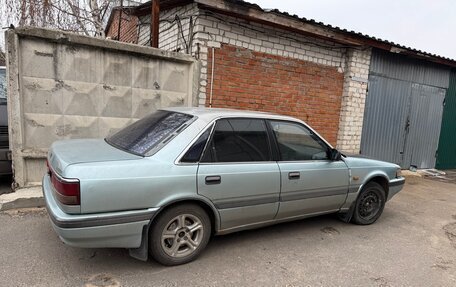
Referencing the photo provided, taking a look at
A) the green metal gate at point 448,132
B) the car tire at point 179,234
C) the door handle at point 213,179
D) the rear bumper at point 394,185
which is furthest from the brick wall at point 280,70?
the green metal gate at point 448,132

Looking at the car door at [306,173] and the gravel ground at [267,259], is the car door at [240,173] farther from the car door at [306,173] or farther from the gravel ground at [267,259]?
the gravel ground at [267,259]

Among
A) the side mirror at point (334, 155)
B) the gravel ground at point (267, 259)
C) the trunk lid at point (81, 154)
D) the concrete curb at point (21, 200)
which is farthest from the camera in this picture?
the concrete curb at point (21, 200)

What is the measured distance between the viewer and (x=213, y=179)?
3105 mm

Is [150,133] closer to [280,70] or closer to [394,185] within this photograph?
[394,185]

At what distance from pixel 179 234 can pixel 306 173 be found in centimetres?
163

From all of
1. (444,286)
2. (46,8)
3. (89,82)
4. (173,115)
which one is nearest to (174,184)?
(173,115)

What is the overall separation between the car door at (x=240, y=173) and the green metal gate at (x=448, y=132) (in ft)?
30.3

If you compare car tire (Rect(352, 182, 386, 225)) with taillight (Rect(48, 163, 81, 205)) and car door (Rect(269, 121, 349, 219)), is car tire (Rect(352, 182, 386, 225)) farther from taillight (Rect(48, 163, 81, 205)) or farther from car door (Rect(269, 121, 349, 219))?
taillight (Rect(48, 163, 81, 205))

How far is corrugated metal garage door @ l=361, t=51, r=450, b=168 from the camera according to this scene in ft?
28.2

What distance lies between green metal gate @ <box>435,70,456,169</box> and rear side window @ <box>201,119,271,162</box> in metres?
9.22

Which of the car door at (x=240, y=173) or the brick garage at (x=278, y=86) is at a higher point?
the brick garage at (x=278, y=86)

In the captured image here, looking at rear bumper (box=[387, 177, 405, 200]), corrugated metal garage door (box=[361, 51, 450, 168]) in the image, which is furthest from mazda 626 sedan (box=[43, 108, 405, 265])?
corrugated metal garage door (box=[361, 51, 450, 168])

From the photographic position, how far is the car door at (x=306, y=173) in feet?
12.0

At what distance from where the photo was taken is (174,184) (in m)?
2.89
